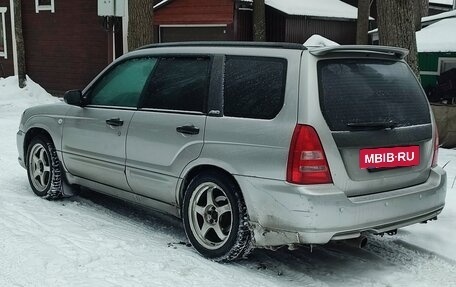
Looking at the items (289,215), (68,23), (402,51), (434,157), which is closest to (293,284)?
(289,215)

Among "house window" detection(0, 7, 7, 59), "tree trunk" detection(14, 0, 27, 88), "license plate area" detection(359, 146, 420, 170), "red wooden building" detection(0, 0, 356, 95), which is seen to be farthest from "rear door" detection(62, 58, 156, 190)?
"house window" detection(0, 7, 7, 59)

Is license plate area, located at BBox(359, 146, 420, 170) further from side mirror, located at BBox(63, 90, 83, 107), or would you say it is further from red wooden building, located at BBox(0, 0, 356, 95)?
red wooden building, located at BBox(0, 0, 356, 95)

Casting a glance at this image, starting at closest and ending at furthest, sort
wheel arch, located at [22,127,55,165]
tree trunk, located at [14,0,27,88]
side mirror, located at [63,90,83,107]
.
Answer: side mirror, located at [63,90,83,107], wheel arch, located at [22,127,55,165], tree trunk, located at [14,0,27,88]

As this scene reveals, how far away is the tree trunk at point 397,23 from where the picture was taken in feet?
25.5

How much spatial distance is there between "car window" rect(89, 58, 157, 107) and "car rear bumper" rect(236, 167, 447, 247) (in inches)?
61.4

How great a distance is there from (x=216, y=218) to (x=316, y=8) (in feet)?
53.7

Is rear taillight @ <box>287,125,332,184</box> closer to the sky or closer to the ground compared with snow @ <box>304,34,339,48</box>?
closer to the ground

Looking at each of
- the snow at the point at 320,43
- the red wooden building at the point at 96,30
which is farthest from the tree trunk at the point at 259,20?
the snow at the point at 320,43

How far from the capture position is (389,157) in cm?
391

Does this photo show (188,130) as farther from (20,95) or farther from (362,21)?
(20,95)

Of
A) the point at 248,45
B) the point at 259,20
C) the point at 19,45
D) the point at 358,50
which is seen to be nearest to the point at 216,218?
the point at 248,45

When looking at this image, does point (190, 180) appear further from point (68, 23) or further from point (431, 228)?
point (68, 23)

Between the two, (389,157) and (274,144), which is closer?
(274,144)

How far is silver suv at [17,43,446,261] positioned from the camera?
3.67 metres
